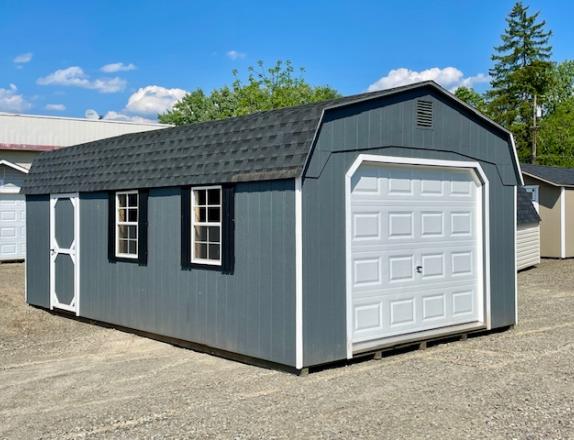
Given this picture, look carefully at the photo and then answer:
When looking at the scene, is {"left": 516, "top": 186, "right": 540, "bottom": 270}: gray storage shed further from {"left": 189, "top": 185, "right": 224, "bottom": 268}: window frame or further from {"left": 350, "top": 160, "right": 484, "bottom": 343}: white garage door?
{"left": 189, "top": 185, "right": 224, "bottom": 268}: window frame

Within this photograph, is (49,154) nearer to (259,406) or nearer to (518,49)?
(259,406)

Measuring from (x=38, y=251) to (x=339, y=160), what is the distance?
6.93 m

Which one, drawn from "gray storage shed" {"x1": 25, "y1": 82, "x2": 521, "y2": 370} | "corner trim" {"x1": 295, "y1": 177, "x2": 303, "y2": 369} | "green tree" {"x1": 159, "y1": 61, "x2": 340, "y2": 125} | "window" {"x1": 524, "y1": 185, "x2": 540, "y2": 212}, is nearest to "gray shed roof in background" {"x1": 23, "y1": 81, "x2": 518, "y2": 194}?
"gray storage shed" {"x1": 25, "y1": 82, "x2": 521, "y2": 370}

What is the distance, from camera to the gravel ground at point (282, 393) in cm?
532

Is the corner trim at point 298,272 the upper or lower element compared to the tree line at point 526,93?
lower

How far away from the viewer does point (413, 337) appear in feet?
27.4

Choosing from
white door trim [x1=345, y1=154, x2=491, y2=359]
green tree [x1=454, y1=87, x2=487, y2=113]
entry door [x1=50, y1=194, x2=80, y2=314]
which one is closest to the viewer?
white door trim [x1=345, y1=154, x2=491, y2=359]

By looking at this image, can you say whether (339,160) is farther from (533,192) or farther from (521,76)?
(521,76)

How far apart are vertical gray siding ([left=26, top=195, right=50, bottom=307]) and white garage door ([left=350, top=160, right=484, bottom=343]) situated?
20.8ft

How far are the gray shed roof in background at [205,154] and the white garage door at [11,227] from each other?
8844 millimetres

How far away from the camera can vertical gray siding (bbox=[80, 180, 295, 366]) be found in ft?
A: 24.1

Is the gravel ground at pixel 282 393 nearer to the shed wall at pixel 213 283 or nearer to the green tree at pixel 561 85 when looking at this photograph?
the shed wall at pixel 213 283

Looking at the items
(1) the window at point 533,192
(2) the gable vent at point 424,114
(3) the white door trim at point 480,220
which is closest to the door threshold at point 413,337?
(3) the white door trim at point 480,220

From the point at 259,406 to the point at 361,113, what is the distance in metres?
3.56
